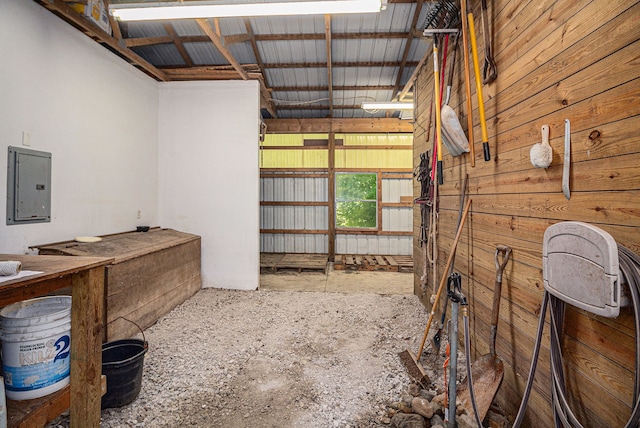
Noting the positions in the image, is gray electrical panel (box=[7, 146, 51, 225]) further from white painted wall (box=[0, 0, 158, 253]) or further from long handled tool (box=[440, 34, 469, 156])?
long handled tool (box=[440, 34, 469, 156])

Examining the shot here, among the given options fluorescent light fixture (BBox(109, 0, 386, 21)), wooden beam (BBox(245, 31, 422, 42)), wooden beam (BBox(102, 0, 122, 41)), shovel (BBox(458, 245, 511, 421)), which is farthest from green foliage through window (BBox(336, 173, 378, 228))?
shovel (BBox(458, 245, 511, 421))

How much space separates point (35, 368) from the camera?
1582 mm

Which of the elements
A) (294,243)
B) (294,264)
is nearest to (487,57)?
(294,264)

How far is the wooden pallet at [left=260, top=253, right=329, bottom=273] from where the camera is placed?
255 inches

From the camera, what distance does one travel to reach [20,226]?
111 inches

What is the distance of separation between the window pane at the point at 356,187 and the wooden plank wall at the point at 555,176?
5.16 metres

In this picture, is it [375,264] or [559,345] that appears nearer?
[559,345]

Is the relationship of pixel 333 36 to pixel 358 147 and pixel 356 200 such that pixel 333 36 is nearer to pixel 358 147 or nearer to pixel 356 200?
pixel 358 147

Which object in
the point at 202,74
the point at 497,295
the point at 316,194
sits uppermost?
the point at 202,74

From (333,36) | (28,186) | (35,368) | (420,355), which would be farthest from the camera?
(333,36)

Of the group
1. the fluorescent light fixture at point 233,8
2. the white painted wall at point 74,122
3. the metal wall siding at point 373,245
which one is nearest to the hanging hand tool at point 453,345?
the fluorescent light fixture at point 233,8

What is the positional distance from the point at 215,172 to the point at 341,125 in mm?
3699

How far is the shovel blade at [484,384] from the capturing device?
183 centimetres

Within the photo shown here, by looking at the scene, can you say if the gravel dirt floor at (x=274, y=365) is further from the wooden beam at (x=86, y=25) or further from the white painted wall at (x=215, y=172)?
the wooden beam at (x=86, y=25)
